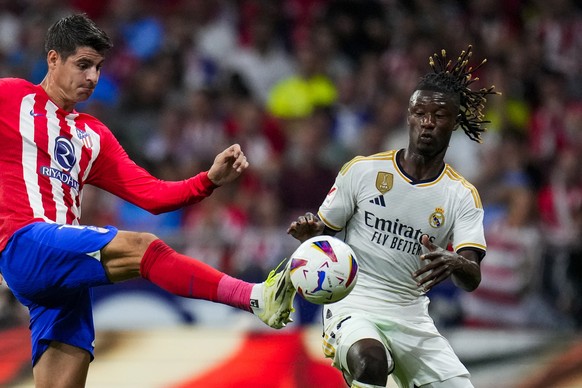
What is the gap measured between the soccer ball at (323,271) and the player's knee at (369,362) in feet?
1.67

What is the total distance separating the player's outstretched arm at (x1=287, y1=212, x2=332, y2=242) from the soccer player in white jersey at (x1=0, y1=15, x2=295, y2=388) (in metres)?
0.42

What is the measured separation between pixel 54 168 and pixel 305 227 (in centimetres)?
136

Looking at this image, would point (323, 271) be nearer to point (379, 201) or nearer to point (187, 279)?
point (187, 279)

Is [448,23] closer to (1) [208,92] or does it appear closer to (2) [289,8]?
(2) [289,8]

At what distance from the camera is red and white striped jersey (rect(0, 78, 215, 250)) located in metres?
5.02

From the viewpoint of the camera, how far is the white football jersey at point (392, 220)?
5594 millimetres

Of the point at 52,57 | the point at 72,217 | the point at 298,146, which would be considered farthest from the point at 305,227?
the point at 298,146

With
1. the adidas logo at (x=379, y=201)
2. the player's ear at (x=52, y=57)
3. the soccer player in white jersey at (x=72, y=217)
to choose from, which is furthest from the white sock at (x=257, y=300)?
the player's ear at (x=52, y=57)

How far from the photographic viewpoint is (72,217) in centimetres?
524

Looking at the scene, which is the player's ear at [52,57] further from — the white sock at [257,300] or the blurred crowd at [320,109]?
the blurred crowd at [320,109]

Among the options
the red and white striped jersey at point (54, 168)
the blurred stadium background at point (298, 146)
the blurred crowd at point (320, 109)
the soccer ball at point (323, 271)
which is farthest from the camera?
the blurred crowd at point (320, 109)

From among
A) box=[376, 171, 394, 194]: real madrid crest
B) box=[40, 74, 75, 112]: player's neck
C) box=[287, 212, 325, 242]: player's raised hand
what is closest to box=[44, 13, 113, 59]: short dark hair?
box=[40, 74, 75, 112]: player's neck

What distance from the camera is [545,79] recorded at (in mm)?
11453

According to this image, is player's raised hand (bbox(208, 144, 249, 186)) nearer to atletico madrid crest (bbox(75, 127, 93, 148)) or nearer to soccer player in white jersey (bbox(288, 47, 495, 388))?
soccer player in white jersey (bbox(288, 47, 495, 388))
